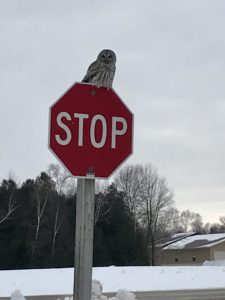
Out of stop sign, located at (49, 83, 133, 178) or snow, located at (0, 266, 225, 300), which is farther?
snow, located at (0, 266, 225, 300)

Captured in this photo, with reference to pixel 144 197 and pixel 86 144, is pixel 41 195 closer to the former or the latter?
pixel 144 197

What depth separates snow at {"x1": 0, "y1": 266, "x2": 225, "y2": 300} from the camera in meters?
20.6

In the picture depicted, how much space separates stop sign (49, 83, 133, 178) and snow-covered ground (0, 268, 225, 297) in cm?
1566

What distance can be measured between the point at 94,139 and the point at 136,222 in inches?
2699

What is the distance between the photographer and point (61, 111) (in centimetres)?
372

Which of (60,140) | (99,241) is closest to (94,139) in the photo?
(60,140)

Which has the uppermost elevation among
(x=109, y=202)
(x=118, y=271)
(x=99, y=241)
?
(x=109, y=202)

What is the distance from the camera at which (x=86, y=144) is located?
373 centimetres

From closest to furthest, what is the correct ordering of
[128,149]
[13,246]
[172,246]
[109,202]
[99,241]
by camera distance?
[128,149], [13,246], [99,241], [109,202], [172,246]

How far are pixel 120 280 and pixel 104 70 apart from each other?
20.5 meters

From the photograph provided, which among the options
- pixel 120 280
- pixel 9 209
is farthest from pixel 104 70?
pixel 9 209

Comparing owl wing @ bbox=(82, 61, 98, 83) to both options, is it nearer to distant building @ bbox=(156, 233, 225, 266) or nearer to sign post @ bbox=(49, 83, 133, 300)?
sign post @ bbox=(49, 83, 133, 300)

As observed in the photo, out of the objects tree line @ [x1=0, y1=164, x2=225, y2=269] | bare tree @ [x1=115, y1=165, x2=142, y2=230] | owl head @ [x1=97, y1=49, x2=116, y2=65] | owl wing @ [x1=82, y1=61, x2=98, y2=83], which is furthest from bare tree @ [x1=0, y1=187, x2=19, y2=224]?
owl head @ [x1=97, y1=49, x2=116, y2=65]

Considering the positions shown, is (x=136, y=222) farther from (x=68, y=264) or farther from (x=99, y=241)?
(x=68, y=264)
